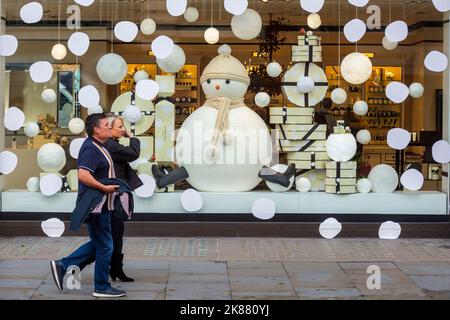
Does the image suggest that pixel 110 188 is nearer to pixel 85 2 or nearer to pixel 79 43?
pixel 79 43

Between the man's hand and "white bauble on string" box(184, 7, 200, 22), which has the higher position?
"white bauble on string" box(184, 7, 200, 22)

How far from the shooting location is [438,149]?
34.8ft

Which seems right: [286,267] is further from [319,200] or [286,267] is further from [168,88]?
[168,88]

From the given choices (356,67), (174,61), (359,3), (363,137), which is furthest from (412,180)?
(174,61)

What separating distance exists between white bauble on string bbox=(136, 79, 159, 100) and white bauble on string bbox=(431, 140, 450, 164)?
3.61 meters

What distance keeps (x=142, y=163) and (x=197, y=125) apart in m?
0.85

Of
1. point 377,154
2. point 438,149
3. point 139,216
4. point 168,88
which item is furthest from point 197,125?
point 438,149

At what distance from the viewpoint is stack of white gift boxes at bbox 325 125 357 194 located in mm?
10516

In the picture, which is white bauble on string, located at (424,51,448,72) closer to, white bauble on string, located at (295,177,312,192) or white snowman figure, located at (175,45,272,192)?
white bauble on string, located at (295,177,312,192)

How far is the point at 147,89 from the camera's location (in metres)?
10.6

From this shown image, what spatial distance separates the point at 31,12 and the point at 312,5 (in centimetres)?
356

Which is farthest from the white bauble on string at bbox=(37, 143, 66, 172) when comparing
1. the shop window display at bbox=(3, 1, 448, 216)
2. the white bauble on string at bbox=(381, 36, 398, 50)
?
the white bauble on string at bbox=(381, 36, 398, 50)

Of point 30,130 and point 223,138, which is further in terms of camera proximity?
point 30,130
